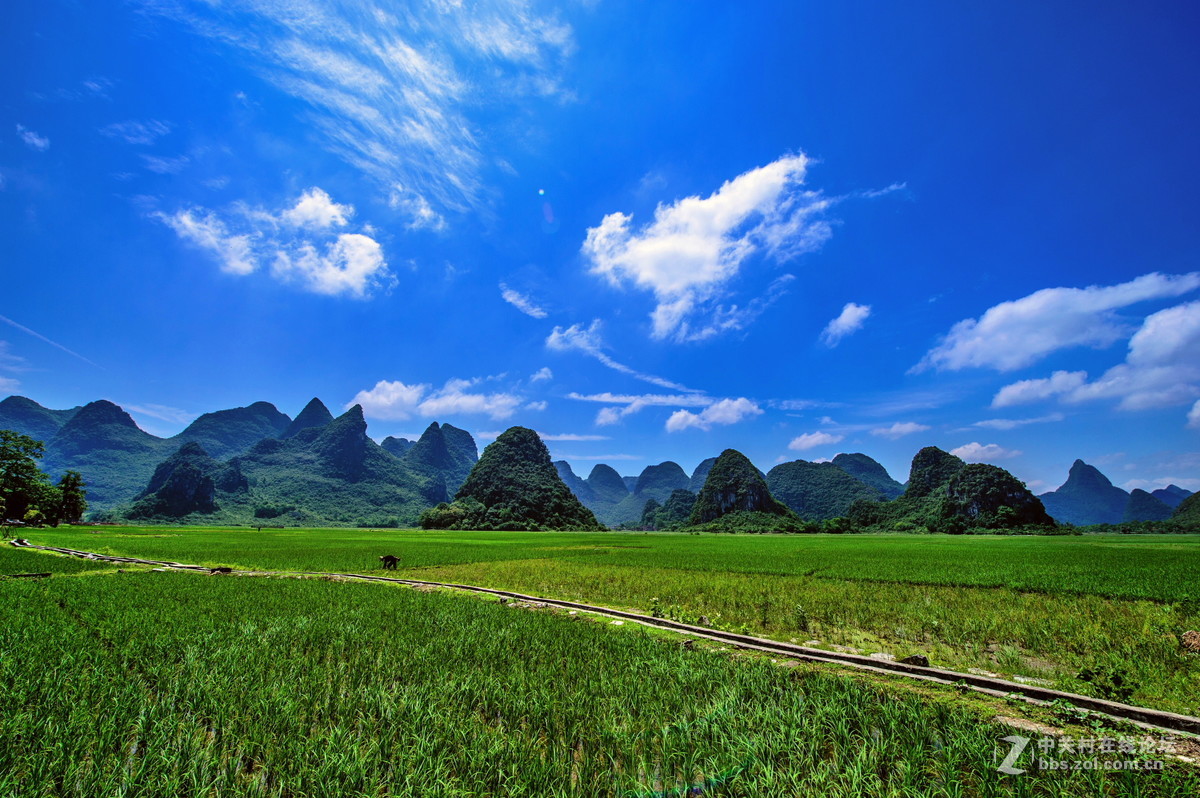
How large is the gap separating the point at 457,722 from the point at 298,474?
141m

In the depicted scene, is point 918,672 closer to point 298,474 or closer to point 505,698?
point 505,698

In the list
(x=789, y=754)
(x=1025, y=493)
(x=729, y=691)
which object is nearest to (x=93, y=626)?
(x=729, y=691)

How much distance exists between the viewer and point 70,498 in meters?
49.0

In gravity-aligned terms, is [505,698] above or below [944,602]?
above

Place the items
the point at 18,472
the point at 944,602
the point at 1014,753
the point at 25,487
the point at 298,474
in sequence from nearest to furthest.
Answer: the point at 1014,753
the point at 944,602
the point at 18,472
the point at 25,487
the point at 298,474

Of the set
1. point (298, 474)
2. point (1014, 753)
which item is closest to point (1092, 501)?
point (1014, 753)

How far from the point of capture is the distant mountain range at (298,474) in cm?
8369

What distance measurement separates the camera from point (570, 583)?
13.9 meters

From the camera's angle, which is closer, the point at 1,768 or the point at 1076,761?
the point at 1,768

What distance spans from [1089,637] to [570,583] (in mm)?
11690

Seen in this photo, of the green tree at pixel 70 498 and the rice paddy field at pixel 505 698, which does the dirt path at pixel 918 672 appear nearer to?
the rice paddy field at pixel 505 698

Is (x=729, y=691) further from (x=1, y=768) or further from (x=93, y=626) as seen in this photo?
(x=93, y=626)

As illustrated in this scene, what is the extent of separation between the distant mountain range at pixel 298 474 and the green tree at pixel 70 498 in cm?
3039

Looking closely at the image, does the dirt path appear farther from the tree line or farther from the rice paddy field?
the tree line
